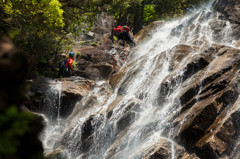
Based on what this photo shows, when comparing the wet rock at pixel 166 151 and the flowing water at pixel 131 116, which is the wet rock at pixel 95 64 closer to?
the flowing water at pixel 131 116

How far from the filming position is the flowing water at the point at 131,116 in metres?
9.91

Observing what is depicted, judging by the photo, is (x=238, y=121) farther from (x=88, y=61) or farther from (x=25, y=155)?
(x=88, y=61)

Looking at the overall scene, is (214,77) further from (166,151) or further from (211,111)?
(166,151)

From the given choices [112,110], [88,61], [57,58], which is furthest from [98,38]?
[112,110]

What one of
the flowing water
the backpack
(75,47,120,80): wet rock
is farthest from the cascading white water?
(75,47,120,80): wet rock

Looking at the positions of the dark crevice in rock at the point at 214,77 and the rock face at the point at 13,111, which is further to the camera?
the dark crevice in rock at the point at 214,77

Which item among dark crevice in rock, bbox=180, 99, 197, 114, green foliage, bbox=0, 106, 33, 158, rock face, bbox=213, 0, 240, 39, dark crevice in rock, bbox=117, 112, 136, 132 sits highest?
green foliage, bbox=0, 106, 33, 158

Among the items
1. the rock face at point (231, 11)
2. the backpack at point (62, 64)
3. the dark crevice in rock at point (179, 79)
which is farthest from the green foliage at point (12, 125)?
the rock face at point (231, 11)

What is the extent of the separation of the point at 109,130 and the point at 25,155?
8.98 m

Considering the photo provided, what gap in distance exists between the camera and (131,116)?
37.0 feet

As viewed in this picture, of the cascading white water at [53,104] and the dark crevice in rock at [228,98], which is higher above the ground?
the dark crevice in rock at [228,98]

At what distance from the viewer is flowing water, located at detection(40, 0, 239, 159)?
390 inches

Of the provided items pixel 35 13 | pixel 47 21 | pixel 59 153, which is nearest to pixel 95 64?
pixel 47 21

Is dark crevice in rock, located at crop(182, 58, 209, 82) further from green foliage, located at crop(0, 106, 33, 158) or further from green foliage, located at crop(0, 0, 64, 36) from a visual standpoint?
green foliage, located at crop(0, 106, 33, 158)
